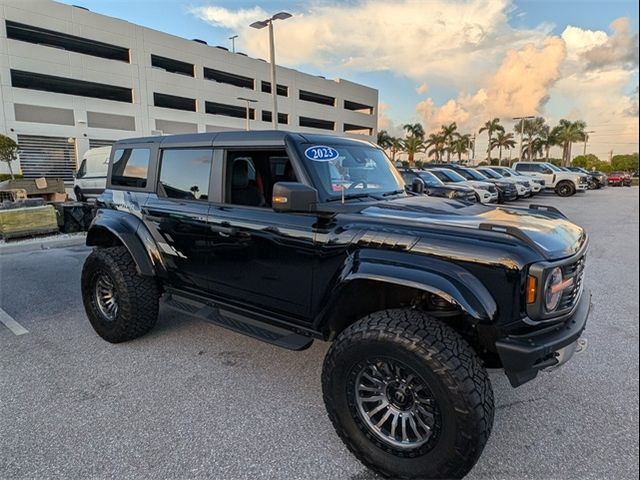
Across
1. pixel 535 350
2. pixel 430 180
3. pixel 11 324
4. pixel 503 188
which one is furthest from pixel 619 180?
pixel 11 324

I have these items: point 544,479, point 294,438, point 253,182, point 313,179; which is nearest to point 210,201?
point 253,182

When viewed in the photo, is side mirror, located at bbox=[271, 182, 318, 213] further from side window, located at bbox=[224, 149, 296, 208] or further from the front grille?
the front grille

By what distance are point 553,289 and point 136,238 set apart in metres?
3.30

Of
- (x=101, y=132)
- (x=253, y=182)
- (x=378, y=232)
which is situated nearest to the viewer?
(x=378, y=232)

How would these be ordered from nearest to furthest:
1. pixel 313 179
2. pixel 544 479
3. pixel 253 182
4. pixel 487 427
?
1. pixel 487 427
2. pixel 544 479
3. pixel 313 179
4. pixel 253 182

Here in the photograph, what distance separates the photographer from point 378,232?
7.68 feet

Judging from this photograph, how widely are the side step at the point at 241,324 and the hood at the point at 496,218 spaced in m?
0.97

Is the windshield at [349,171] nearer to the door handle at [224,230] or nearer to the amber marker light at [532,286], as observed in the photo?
the door handle at [224,230]

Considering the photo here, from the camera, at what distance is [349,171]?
3.07 metres

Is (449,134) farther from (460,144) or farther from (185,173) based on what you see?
(185,173)

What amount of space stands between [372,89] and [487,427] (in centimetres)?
5649

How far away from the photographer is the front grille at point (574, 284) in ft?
7.06

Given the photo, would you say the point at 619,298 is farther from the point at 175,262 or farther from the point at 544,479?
the point at 175,262

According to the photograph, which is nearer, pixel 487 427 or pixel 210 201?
pixel 487 427
